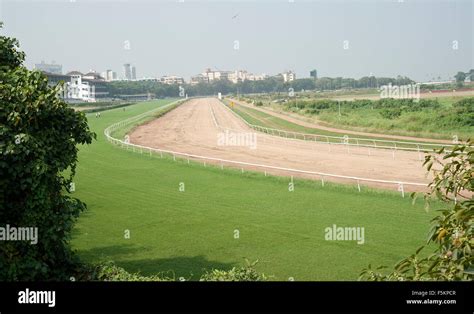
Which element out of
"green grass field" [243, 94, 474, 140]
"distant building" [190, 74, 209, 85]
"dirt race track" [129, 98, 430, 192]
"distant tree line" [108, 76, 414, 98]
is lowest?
"dirt race track" [129, 98, 430, 192]

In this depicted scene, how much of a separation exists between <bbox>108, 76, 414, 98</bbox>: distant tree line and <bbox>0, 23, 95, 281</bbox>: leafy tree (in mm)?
99871

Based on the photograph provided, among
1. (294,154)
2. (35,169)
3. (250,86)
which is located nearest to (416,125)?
(294,154)

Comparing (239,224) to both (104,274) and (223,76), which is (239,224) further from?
(223,76)

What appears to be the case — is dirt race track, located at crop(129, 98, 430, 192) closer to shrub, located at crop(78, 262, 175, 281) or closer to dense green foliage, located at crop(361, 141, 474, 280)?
shrub, located at crop(78, 262, 175, 281)

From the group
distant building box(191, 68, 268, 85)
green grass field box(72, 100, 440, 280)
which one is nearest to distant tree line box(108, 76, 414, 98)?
distant building box(191, 68, 268, 85)

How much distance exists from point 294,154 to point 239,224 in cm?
1491

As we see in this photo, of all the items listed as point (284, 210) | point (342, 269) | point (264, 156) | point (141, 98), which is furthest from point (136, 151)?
point (141, 98)

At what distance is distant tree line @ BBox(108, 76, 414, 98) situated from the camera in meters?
121

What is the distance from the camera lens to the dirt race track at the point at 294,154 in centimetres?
2061

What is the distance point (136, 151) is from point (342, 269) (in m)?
21.0

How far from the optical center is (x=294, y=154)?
27.4m
